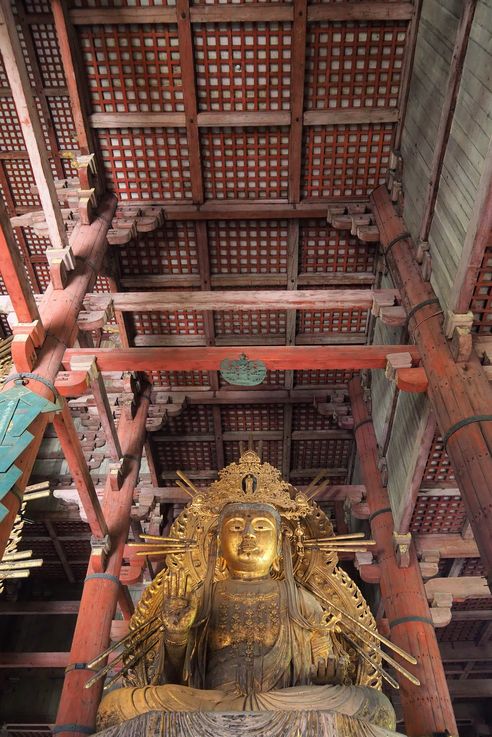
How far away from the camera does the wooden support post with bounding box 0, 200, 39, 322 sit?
13.6 ft

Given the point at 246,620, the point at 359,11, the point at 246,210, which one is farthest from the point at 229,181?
the point at 246,620

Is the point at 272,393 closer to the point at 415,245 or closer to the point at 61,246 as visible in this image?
the point at 415,245

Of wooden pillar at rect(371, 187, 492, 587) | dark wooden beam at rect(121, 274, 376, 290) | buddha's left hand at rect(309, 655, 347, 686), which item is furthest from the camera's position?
dark wooden beam at rect(121, 274, 376, 290)

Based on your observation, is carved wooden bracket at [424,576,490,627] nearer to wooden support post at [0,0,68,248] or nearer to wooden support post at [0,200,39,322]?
wooden support post at [0,200,39,322]

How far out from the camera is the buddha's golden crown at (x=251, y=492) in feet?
16.8

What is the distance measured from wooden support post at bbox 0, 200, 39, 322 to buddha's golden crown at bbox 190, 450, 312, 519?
2.36 meters

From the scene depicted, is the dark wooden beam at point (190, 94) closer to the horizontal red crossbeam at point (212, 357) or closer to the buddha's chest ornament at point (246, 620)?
the horizontal red crossbeam at point (212, 357)

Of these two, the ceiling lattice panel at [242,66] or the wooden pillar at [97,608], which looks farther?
the ceiling lattice panel at [242,66]

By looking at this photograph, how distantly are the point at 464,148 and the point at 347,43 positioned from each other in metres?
2.44

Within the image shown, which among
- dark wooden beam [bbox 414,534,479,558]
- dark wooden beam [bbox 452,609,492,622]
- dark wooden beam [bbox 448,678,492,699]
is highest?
dark wooden beam [bbox 452,609,492,622]

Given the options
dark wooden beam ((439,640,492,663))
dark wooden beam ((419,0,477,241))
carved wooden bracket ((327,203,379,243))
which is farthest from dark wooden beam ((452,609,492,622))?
dark wooden beam ((419,0,477,241))

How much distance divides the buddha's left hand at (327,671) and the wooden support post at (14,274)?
3567 millimetres

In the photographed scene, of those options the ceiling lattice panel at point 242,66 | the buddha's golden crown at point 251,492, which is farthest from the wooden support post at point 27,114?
the buddha's golden crown at point 251,492

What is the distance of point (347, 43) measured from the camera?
5910 millimetres
